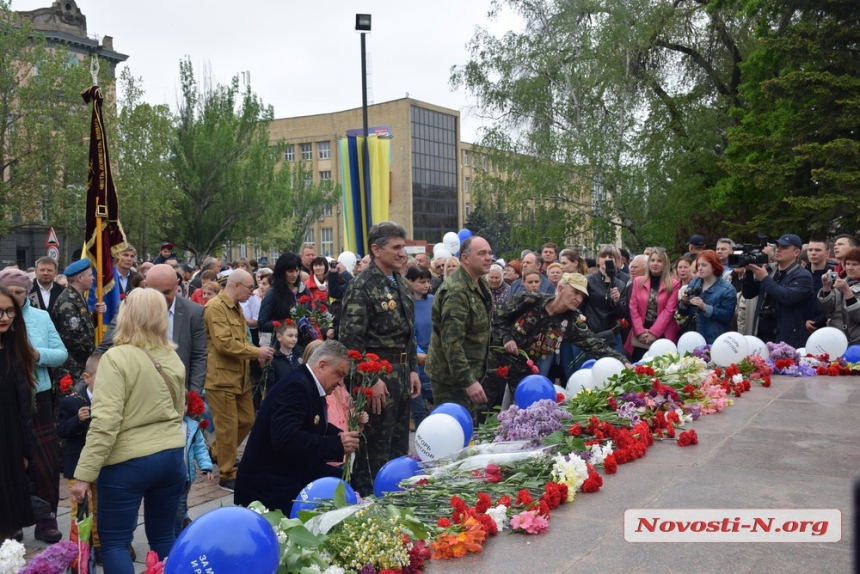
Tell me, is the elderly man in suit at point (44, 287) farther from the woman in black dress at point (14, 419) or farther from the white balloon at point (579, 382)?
the white balloon at point (579, 382)

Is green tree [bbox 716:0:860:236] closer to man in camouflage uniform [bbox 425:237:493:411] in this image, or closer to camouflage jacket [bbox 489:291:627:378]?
camouflage jacket [bbox 489:291:627:378]

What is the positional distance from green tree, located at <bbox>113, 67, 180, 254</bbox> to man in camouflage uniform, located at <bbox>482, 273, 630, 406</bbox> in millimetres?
30179

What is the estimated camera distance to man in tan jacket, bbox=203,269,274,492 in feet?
23.6

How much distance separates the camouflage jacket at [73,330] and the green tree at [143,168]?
28.6m

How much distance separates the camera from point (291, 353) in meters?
7.90

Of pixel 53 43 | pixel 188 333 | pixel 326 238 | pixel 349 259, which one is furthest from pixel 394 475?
pixel 326 238

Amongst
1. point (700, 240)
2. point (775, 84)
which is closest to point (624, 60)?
point (775, 84)

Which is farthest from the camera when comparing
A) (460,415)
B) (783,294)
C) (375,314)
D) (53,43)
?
(53,43)

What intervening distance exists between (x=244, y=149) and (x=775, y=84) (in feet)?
82.9

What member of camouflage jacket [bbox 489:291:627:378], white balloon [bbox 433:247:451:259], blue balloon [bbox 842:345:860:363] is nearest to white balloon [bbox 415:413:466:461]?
camouflage jacket [bbox 489:291:627:378]

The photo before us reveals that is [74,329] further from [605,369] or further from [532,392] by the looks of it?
[605,369]

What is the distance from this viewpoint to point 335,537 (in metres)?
3.41

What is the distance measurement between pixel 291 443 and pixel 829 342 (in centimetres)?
588

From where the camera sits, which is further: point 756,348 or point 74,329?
point 756,348
